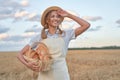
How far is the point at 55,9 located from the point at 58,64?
558 millimetres

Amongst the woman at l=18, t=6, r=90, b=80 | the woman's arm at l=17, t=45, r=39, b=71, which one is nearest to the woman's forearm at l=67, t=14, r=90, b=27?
the woman at l=18, t=6, r=90, b=80

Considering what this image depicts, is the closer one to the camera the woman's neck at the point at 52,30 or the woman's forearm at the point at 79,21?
the woman's neck at the point at 52,30

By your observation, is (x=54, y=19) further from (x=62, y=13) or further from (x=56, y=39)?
(x=56, y=39)

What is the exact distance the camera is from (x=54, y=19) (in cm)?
362

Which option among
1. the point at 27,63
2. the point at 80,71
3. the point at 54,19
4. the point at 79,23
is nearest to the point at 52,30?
the point at 54,19

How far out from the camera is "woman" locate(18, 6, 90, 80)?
3422mm

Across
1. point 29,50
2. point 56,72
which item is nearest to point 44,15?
point 29,50

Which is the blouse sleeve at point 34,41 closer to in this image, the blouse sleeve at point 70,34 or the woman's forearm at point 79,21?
the blouse sleeve at point 70,34

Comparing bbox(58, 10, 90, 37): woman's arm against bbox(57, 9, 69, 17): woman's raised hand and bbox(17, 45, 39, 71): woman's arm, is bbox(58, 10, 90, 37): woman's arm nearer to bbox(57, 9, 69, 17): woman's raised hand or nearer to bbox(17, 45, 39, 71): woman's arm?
bbox(57, 9, 69, 17): woman's raised hand

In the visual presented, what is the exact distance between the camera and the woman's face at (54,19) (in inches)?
142

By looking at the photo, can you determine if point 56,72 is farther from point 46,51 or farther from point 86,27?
point 86,27

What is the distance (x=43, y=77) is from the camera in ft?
11.4

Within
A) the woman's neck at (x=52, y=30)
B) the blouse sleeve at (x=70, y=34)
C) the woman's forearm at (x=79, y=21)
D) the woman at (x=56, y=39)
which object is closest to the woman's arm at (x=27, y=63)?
the woman at (x=56, y=39)

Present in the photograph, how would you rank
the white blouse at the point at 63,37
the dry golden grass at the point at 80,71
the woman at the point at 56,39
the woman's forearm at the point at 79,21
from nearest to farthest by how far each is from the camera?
the woman at the point at 56,39
the white blouse at the point at 63,37
the woman's forearm at the point at 79,21
the dry golden grass at the point at 80,71
